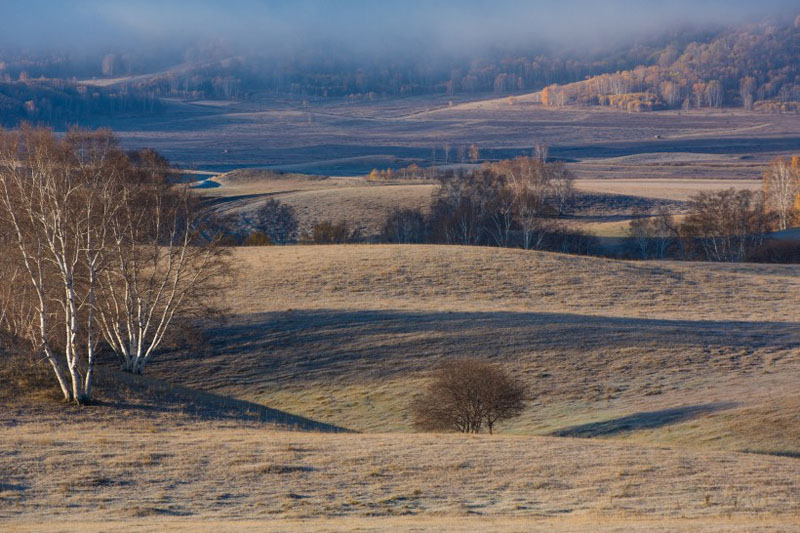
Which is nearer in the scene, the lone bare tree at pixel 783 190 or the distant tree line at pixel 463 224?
the distant tree line at pixel 463 224

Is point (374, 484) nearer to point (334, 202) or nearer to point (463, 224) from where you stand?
point (463, 224)

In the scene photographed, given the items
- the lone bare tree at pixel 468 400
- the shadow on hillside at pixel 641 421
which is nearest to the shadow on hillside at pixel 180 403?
the lone bare tree at pixel 468 400

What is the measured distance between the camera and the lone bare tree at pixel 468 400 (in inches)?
1142

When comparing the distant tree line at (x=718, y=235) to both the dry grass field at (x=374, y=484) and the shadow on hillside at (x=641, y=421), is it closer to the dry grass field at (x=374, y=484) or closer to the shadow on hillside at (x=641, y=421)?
the shadow on hillside at (x=641, y=421)

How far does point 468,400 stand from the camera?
29.2 meters

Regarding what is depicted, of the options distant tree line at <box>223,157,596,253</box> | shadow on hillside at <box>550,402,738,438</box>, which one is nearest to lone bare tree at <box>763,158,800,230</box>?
distant tree line at <box>223,157,596,253</box>

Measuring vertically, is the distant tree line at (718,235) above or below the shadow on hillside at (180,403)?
below

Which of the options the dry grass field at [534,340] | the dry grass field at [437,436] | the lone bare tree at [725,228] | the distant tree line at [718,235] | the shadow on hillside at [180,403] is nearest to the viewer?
the dry grass field at [437,436]

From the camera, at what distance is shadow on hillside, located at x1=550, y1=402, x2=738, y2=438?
28.7m

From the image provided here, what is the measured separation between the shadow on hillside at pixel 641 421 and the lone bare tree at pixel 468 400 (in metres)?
1.94

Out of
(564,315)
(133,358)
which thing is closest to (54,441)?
(133,358)

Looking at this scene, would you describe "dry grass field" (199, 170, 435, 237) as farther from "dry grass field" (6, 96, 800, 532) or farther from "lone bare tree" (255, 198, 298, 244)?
"dry grass field" (6, 96, 800, 532)

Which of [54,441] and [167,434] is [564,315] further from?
[54,441]

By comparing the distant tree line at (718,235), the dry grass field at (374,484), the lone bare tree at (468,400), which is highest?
the dry grass field at (374,484)
